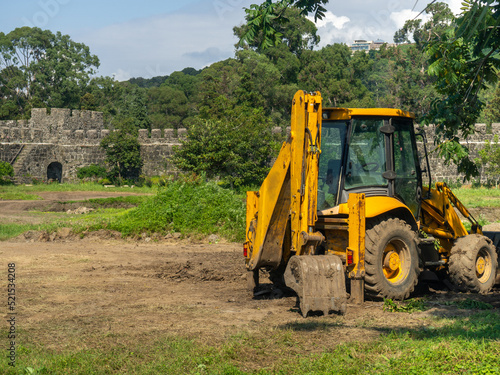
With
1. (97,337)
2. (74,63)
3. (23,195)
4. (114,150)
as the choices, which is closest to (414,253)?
(97,337)

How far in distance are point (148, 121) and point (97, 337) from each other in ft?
154

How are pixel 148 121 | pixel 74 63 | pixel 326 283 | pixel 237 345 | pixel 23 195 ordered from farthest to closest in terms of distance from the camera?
pixel 74 63, pixel 148 121, pixel 23 195, pixel 326 283, pixel 237 345

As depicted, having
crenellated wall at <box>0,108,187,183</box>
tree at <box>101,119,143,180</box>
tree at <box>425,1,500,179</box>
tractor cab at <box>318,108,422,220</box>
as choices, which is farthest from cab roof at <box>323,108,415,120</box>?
tree at <box>101,119,143,180</box>

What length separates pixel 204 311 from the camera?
296 inches

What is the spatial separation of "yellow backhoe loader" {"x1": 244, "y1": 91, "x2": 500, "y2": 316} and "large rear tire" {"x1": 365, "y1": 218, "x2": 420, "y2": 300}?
1cm

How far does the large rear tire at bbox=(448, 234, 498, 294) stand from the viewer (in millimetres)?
8656

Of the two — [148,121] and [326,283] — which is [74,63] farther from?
[326,283]

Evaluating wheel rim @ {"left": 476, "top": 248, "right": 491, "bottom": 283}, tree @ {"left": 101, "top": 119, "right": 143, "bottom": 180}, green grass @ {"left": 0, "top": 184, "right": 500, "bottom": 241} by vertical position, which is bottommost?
wheel rim @ {"left": 476, "top": 248, "right": 491, "bottom": 283}

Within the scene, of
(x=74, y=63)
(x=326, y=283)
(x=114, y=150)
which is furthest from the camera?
(x=74, y=63)

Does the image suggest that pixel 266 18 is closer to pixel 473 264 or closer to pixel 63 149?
pixel 473 264

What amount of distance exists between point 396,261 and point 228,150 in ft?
67.5

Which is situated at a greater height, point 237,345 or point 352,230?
point 352,230

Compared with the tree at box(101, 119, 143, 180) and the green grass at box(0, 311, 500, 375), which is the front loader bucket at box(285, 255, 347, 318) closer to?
the green grass at box(0, 311, 500, 375)

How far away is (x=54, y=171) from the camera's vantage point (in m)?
38.7
